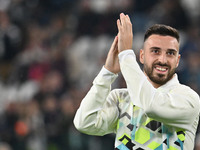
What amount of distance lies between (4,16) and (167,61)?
21.8 feet

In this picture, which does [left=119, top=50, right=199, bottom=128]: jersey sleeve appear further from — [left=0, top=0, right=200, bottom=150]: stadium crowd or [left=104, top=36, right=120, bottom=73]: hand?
[left=0, top=0, right=200, bottom=150]: stadium crowd

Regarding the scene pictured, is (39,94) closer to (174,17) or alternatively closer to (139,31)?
(139,31)

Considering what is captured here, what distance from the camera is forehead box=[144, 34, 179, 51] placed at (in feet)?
9.68

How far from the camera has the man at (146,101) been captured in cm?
272

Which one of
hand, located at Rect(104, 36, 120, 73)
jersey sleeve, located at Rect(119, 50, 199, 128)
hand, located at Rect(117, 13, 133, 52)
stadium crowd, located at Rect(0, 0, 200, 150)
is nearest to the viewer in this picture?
jersey sleeve, located at Rect(119, 50, 199, 128)

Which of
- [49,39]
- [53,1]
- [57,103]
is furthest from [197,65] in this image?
[53,1]

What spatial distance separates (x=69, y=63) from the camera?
8172mm

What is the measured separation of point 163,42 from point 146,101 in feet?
1.55

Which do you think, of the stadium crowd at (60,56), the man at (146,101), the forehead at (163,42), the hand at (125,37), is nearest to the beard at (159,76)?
the man at (146,101)

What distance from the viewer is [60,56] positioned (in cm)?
819

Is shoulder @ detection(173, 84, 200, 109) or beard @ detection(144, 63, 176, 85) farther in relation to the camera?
beard @ detection(144, 63, 176, 85)

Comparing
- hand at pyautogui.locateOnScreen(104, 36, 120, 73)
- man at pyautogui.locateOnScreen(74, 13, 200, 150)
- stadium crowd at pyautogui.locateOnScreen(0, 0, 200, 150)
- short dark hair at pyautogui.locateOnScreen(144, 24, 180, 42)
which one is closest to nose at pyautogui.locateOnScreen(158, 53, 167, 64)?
man at pyautogui.locateOnScreen(74, 13, 200, 150)

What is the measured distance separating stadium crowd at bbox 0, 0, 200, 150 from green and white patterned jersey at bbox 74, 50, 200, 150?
9.46ft

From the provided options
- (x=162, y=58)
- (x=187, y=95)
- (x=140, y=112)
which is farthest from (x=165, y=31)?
(x=140, y=112)
